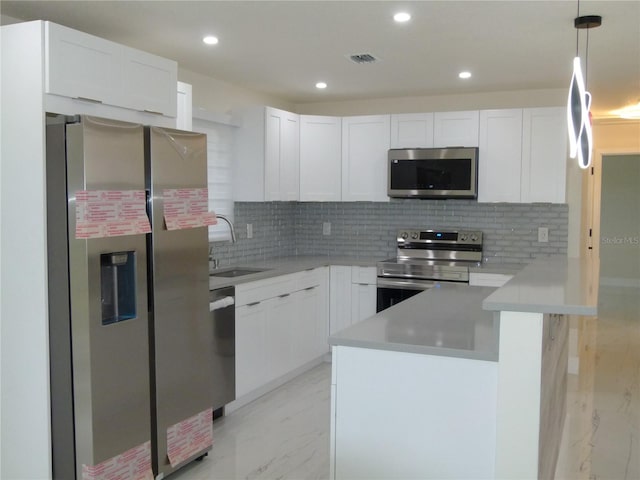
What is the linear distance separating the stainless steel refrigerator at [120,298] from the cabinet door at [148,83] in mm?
273

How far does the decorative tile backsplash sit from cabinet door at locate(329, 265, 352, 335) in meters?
0.67

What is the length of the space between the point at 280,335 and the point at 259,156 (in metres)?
1.51

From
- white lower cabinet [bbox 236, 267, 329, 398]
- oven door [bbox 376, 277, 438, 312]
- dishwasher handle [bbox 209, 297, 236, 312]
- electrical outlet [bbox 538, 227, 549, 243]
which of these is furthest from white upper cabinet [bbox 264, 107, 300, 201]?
electrical outlet [bbox 538, 227, 549, 243]

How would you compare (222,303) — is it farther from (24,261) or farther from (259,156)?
(259,156)

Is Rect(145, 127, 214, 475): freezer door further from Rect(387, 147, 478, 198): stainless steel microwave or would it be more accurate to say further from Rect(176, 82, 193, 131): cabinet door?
Rect(387, 147, 478, 198): stainless steel microwave

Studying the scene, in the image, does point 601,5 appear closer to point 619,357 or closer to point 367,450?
point 367,450

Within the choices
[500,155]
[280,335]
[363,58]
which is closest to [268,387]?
[280,335]

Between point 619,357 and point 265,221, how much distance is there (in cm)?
358

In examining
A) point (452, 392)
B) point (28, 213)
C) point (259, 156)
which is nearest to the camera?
point (452, 392)

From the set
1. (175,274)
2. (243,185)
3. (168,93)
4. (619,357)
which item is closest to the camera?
(175,274)

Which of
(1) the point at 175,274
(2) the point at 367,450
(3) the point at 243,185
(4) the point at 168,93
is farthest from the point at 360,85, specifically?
(2) the point at 367,450

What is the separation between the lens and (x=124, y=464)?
2857mm

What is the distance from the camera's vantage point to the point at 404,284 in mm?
5320

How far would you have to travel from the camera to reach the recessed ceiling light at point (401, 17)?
130 inches
